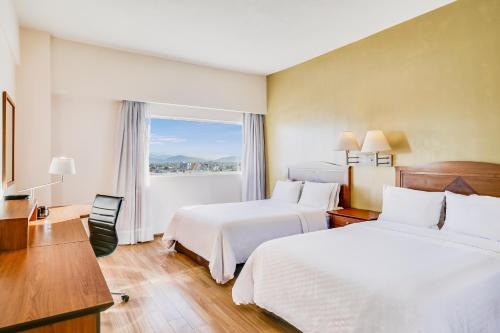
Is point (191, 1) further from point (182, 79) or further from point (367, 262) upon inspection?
point (367, 262)

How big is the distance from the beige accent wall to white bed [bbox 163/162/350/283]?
0.65m

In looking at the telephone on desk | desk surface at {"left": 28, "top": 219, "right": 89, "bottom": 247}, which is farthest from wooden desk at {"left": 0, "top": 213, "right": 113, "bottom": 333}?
the telephone on desk

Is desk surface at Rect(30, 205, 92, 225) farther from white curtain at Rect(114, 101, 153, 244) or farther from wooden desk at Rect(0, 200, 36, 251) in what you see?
white curtain at Rect(114, 101, 153, 244)

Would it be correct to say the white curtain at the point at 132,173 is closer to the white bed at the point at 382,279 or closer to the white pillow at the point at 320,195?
the white pillow at the point at 320,195

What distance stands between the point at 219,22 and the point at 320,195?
8.20 ft

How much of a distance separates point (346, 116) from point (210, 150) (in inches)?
98.3

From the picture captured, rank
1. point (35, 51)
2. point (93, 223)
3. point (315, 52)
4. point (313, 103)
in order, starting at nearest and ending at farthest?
point (93, 223), point (35, 51), point (315, 52), point (313, 103)

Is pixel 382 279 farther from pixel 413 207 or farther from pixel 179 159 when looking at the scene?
pixel 179 159

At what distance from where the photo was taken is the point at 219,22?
356 centimetres

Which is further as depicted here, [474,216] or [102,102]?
[102,102]

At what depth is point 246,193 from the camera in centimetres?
575

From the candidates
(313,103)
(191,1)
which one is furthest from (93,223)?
(313,103)

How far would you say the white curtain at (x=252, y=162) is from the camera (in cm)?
577

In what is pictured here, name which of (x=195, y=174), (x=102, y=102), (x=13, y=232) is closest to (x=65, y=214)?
(x=13, y=232)
